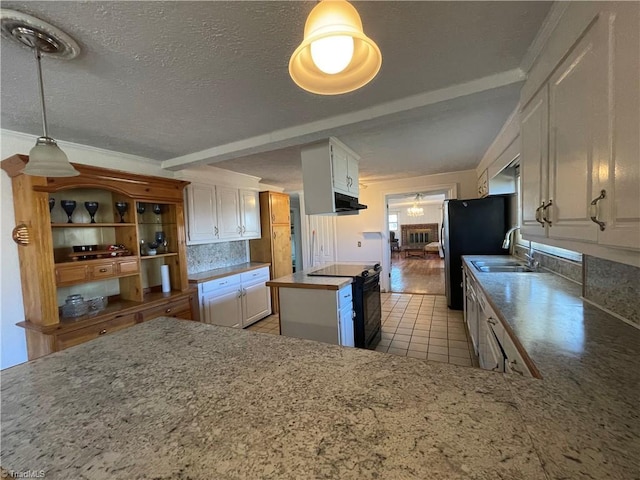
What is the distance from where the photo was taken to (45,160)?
3.98ft

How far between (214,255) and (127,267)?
146cm

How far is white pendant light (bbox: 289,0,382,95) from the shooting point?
0.73 meters

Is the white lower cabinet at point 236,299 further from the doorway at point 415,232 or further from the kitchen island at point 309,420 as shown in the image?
the doorway at point 415,232

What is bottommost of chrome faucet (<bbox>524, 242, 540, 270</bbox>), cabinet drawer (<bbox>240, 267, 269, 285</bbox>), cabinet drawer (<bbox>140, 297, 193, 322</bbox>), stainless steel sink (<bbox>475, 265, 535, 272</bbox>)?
cabinet drawer (<bbox>140, 297, 193, 322</bbox>)

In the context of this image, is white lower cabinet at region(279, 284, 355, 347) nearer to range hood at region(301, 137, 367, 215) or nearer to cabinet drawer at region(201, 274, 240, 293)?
range hood at region(301, 137, 367, 215)

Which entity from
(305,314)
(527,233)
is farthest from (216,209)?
(527,233)

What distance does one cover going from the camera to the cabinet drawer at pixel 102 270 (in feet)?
7.37

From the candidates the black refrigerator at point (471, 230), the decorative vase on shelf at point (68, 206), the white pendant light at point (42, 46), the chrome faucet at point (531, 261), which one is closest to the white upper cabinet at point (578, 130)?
the chrome faucet at point (531, 261)

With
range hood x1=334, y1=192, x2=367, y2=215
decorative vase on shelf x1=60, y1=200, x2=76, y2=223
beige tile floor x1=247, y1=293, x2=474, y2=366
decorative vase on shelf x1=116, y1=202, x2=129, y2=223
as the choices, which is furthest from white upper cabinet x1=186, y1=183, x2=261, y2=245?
range hood x1=334, y1=192, x2=367, y2=215

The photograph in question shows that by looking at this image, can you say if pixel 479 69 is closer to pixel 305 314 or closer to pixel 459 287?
pixel 305 314

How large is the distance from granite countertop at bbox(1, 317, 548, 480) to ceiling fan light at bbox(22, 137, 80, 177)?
0.87 m

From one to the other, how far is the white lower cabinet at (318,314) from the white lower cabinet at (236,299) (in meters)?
1.15

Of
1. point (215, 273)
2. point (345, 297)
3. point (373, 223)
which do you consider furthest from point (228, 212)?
point (373, 223)

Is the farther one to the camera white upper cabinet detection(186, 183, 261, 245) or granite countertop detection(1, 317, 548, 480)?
white upper cabinet detection(186, 183, 261, 245)
